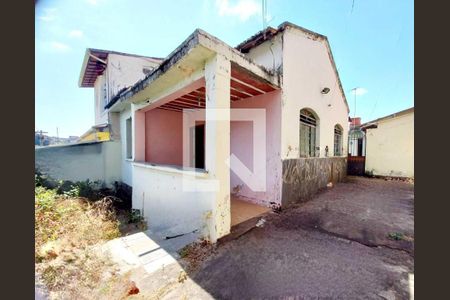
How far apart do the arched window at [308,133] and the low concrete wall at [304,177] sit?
305 mm

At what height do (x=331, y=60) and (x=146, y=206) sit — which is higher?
(x=331, y=60)

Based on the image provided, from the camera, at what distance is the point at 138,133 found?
6.47 meters

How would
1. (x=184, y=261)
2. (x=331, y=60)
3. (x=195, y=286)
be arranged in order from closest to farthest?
(x=195, y=286)
(x=184, y=261)
(x=331, y=60)

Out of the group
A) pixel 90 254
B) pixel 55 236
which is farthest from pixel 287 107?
pixel 55 236

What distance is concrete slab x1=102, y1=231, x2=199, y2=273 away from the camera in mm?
3016

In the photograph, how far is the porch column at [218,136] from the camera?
3.26 meters

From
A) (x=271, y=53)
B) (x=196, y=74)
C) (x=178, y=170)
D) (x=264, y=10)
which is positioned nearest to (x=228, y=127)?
(x=196, y=74)

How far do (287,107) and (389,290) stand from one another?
4.13 m

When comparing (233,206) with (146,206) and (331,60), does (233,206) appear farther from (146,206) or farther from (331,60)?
(331,60)

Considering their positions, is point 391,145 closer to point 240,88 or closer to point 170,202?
point 240,88

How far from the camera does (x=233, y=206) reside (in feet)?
17.3

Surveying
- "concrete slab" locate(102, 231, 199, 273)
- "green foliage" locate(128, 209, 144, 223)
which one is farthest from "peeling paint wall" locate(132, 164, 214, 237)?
"concrete slab" locate(102, 231, 199, 273)

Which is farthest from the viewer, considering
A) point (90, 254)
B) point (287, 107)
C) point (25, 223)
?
point (287, 107)

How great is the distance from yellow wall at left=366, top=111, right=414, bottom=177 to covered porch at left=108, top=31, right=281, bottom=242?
10.3m
